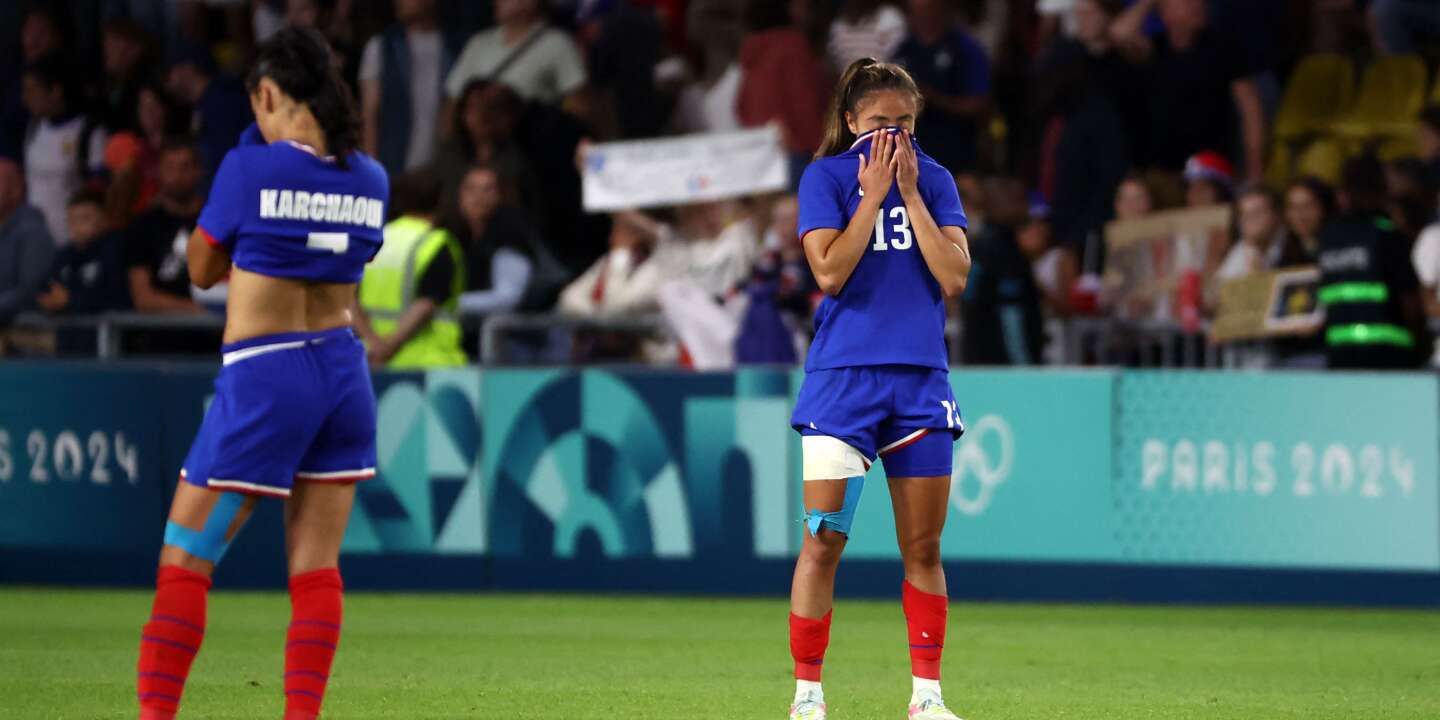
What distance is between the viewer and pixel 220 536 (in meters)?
6.57

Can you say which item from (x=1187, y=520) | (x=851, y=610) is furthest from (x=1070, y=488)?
(x=851, y=610)

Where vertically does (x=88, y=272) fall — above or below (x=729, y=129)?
below

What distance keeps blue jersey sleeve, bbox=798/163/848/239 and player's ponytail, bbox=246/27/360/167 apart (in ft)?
4.87

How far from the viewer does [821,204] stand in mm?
7184

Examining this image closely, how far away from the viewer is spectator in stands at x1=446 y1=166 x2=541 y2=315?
14.8m

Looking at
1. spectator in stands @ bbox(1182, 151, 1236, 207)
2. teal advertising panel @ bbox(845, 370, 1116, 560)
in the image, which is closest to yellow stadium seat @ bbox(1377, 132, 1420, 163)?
spectator in stands @ bbox(1182, 151, 1236, 207)

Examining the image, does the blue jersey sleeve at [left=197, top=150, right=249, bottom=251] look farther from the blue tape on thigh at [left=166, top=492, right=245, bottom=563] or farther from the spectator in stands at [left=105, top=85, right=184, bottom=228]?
the spectator in stands at [left=105, top=85, right=184, bottom=228]

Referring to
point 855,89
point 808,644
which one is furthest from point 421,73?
point 808,644

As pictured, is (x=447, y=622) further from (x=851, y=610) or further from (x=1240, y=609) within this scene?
(x=1240, y=609)

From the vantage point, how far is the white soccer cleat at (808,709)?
7176 mm

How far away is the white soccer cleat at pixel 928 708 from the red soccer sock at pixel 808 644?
1.11 feet

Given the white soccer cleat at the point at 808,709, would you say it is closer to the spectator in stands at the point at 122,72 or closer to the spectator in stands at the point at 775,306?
the spectator in stands at the point at 775,306

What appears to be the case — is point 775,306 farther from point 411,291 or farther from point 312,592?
point 312,592

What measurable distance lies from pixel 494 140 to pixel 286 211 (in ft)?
31.8
